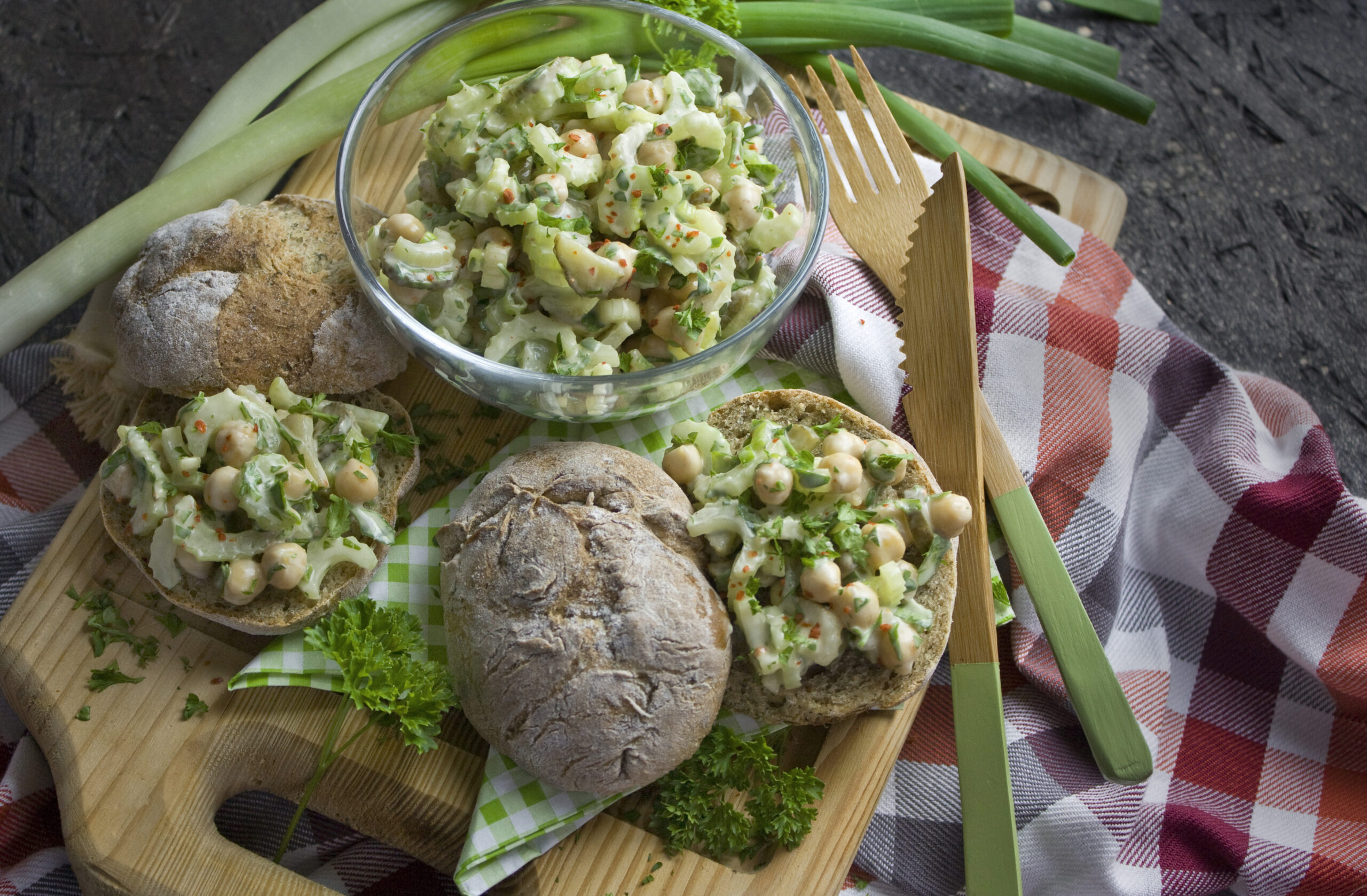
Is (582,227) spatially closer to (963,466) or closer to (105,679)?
(963,466)

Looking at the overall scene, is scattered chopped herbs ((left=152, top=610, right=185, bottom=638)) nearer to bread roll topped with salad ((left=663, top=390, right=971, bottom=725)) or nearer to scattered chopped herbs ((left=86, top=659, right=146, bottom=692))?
scattered chopped herbs ((left=86, top=659, right=146, bottom=692))

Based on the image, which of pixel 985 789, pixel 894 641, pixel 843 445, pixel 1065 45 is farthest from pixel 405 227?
pixel 1065 45

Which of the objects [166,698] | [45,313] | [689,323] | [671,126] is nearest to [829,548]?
[689,323]

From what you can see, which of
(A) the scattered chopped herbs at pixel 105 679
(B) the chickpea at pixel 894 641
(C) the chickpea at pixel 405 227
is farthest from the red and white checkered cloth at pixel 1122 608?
(C) the chickpea at pixel 405 227

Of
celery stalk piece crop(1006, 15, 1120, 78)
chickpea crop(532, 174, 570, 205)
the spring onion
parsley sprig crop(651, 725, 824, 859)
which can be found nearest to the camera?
chickpea crop(532, 174, 570, 205)

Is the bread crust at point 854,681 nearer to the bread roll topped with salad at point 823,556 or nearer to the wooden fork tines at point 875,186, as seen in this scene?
the bread roll topped with salad at point 823,556

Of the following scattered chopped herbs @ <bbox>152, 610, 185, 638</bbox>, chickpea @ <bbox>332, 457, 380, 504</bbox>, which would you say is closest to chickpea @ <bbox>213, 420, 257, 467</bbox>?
chickpea @ <bbox>332, 457, 380, 504</bbox>
